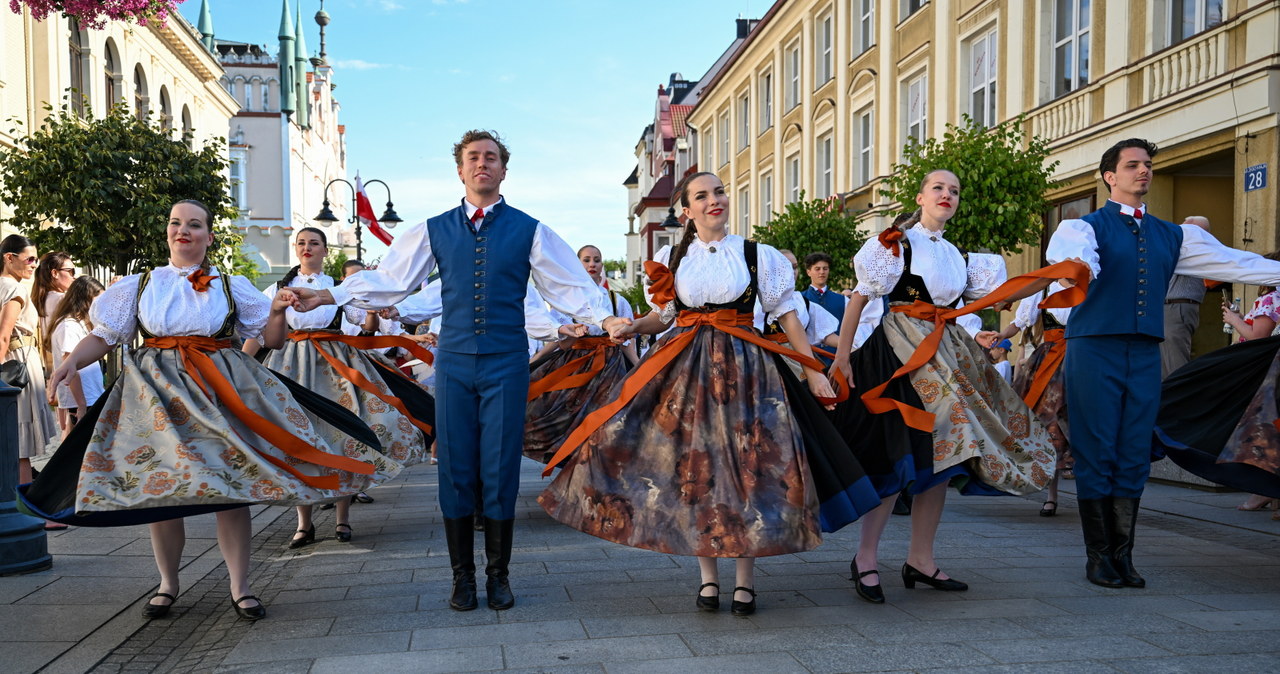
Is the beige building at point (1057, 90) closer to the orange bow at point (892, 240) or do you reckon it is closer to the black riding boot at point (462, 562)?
the orange bow at point (892, 240)

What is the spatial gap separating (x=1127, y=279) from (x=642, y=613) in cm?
270

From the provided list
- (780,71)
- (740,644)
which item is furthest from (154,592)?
(780,71)

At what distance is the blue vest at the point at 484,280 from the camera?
187 inches

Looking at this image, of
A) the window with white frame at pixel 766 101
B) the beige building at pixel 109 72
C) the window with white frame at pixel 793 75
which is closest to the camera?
the beige building at pixel 109 72

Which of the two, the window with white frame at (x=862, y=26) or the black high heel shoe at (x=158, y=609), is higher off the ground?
the window with white frame at (x=862, y=26)

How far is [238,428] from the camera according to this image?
4590mm

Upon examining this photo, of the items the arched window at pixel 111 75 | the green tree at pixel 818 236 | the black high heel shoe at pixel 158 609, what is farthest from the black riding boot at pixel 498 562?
the arched window at pixel 111 75

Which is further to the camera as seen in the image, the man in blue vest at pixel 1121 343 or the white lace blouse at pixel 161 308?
the man in blue vest at pixel 1121 343

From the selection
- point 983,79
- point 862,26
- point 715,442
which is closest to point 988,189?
point 983,79

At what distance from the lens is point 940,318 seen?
16.4 feet

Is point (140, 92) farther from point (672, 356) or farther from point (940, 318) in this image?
point (940, 318)

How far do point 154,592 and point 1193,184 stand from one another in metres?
13.7

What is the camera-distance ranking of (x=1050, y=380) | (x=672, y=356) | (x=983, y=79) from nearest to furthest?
1. (x=672, y=356)
2. (x=1050, y=380)
3. (x=983, y=79)

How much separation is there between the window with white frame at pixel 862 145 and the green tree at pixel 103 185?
1369cm
